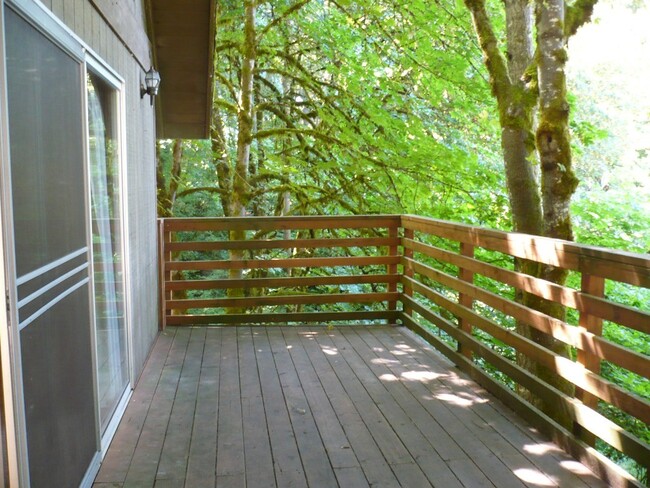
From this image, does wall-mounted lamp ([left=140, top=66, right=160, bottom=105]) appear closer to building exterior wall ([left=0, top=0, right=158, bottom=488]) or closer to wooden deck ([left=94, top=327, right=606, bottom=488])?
building exterior wall ([left=0, top=0, right=158, bottom=488])

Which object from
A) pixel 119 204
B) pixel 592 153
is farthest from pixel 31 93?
pixel 592 153

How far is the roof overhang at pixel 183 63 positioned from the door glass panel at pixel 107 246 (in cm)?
189

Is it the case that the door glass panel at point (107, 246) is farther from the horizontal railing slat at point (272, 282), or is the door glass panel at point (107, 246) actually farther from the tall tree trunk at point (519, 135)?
the tall tree trunk at point (519, 135)

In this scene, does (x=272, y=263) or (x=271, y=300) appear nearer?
(x=272, y=263)

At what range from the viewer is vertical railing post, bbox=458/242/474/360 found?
452 centimetres

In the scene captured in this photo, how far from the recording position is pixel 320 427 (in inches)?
141

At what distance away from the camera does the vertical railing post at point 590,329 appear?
3.02 m

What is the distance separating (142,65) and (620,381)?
17.5ft

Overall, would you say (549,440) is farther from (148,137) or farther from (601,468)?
(148,137)

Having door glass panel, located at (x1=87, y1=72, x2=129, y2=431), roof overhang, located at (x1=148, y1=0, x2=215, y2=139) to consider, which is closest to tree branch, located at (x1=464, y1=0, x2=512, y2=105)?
roof overhang, located at (x1=148, y1=0, x2=215, y2=139)

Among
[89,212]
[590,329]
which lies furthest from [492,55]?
[89,212]

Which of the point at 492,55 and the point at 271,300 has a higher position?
the point at 492,55

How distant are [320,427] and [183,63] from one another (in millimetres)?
3807

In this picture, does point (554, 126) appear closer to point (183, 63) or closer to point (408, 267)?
point (408, 267)
